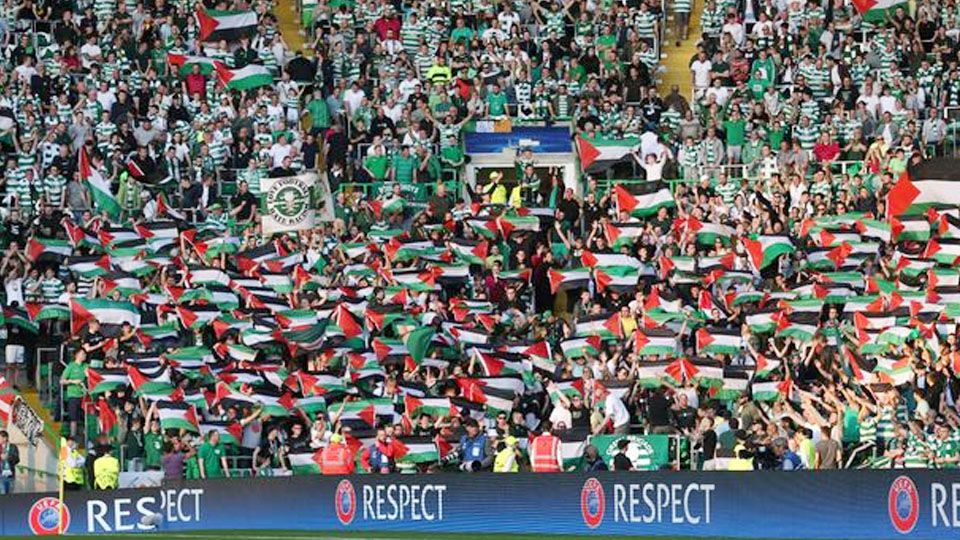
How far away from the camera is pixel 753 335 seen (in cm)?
4362

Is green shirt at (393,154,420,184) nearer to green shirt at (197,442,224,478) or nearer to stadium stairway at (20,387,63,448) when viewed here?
stadium stairway at (20,387,63,448)

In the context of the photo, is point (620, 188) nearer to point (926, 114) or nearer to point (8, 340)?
point (926, 114)

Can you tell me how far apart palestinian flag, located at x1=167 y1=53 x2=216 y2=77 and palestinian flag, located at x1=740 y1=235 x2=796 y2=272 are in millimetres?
12590

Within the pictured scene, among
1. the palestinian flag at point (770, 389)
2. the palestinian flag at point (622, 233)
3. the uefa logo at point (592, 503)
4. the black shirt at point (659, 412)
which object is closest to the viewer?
the uefa logo at point (592, 503)

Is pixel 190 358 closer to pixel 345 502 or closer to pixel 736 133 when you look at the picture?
pixel 345 502

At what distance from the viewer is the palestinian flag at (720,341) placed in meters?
43.4

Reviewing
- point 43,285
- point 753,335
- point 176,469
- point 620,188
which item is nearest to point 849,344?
point 753,335

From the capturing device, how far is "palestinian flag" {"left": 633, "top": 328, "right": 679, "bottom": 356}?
4362 centimetres

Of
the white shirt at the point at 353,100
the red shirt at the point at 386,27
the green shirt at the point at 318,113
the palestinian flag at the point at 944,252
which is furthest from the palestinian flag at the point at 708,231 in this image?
the red shirt at the point at 386,27

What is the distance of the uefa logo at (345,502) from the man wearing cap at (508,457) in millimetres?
2235

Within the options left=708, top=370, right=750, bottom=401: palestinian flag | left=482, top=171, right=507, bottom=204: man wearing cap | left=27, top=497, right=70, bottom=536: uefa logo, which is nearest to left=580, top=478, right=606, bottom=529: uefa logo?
left=708, top=370, right=750, bottom=401: palestinian flag

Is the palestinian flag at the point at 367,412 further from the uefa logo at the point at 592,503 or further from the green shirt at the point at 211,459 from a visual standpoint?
the uefa logo at the point at 592,503

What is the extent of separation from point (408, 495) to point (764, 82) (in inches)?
581

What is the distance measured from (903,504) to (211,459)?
13.2m
